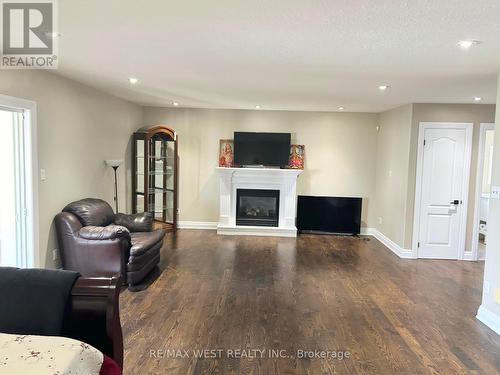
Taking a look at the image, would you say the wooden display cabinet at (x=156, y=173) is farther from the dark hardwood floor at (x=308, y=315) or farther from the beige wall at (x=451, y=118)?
the beige wall at (x=451, y=118)

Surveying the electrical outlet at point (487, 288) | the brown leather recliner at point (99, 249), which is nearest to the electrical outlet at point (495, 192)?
the electrical outlet at point (487, 288)

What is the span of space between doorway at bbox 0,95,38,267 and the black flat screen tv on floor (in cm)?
491

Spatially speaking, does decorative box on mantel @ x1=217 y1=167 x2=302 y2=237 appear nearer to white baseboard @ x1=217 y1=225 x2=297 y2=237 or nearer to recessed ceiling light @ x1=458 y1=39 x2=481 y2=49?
white baseboard @ x1=217 y1=225 x2=297 y2=237

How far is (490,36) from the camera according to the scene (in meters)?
2.55

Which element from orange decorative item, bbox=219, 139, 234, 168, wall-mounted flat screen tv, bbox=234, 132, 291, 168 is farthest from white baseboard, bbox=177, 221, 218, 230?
wall-mounted flat screen tv, bbox=234, 132, 291, 168

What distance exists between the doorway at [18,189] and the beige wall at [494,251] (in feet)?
15.4

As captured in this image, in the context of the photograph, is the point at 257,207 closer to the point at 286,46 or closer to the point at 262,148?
the point at 262,148

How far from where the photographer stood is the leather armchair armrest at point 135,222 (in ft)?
16.8

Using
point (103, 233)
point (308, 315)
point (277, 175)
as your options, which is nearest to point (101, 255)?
point (103, 233)

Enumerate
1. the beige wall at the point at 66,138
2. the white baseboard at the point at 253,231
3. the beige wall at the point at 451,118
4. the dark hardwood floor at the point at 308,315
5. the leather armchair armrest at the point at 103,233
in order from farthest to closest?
the white baseboard at the point at 253,231 → the beige wall at the point at 451,118 → the leather armchair armrest at the point at 103,233 → the beige wall at the point at 66,138 → the dark hardwood floor at the point at 308,315

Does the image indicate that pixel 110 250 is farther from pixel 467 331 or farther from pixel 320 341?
pixel 467 331

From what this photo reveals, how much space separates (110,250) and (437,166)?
195 inches

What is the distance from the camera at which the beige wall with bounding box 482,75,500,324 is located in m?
3.50

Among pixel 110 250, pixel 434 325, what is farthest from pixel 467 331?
pixel 110 250
